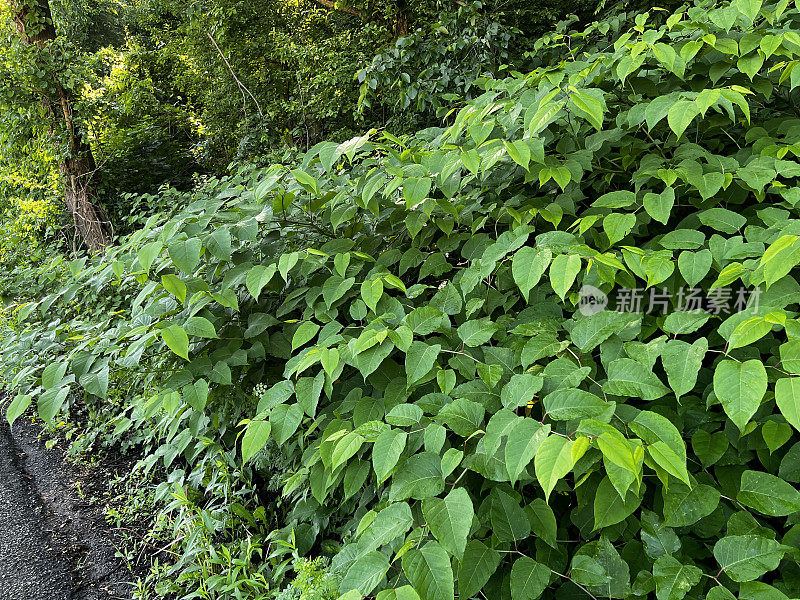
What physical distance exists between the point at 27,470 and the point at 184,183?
12.8 feet

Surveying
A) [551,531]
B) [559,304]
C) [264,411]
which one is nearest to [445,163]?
[559,304]

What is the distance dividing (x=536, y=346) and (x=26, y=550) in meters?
2.27

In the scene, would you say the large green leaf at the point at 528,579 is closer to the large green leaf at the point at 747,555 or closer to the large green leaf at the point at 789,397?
the large green leaf at the point at 747,555

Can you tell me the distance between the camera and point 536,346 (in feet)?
3.51

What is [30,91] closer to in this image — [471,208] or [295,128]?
[295,128]

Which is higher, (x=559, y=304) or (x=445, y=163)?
(x=445, y=163)

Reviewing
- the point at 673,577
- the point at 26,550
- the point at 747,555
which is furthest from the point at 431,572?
the point at 26,550

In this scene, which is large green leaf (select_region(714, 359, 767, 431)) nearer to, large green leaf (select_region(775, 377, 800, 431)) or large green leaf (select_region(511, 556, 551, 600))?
large green leaf (select_region(775, 377, 800, 431))

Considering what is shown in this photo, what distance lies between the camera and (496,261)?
126 centimetres

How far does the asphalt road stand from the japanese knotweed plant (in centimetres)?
82

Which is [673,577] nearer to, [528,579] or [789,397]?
[528,579]

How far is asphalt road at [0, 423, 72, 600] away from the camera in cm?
191

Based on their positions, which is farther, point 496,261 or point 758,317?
point 496,261

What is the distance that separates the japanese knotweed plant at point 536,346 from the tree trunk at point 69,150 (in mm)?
3411
